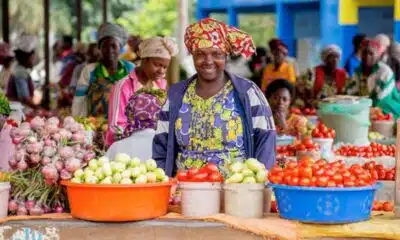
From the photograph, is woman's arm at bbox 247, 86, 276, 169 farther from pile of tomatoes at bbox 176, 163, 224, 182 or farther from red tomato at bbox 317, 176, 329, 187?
red tomato at bbox 317, 176, 329, 187

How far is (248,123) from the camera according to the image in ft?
14.6

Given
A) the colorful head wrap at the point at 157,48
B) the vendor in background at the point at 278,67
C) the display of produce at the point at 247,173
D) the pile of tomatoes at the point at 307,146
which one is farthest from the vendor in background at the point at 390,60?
the display of produce at the point at 247,173

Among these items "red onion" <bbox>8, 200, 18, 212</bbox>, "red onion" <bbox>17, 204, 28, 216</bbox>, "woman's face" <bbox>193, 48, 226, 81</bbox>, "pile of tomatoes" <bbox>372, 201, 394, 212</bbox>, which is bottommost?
"pile of tomatoes" <bbox>372, 201, 394, 212</bbox>

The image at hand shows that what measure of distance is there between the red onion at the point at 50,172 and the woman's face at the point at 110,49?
12.3 feet

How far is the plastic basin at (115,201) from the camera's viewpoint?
3637 millimetres

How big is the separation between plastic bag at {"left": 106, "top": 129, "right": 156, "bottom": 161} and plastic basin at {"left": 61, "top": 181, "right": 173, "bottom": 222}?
201cm

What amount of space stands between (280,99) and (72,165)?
4.10 m

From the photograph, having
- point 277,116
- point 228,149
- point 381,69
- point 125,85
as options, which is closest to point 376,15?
point 381,69

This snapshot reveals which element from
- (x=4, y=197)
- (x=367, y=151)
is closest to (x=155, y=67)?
(x=367, y=151)

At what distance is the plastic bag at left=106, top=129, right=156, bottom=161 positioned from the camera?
5.73 metres

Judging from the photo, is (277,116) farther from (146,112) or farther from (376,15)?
(376,15)

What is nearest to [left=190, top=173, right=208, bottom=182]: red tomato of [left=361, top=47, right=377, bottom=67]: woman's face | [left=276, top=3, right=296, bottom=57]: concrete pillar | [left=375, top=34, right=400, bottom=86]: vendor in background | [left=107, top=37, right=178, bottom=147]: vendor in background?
[left=107, top=37, right=178, bottom=147]: vendor in background

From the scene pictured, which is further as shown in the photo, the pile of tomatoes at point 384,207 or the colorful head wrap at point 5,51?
the colorful head wrap at point 5,51

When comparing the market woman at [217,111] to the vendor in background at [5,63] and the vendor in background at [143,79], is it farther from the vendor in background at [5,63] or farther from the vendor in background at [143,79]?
the vendor in background at [5,63]
